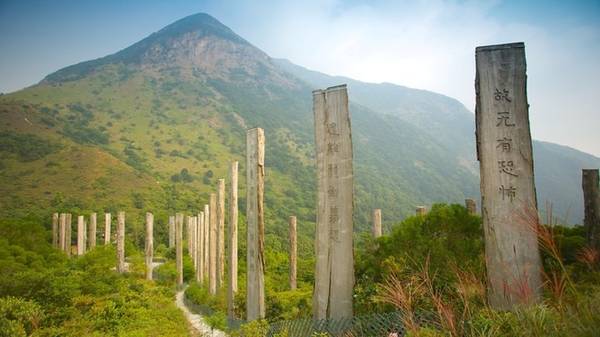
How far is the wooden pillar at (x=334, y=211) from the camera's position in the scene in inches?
211

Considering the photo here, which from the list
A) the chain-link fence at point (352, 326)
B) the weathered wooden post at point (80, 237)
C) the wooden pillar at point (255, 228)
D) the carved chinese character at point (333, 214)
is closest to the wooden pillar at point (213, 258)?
the wooden pillar at point (255, 228)

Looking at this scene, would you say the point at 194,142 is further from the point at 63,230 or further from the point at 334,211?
the point at 334,211

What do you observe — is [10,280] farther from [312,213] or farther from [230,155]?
[230,155]

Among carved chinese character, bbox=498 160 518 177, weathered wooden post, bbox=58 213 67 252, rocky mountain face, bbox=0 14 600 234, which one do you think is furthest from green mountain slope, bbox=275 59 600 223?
carved chinese character, bbox=498 160 518 177

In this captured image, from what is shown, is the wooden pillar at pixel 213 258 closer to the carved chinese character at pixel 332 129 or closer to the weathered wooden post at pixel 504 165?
the carved chinese character at pixel 332 129

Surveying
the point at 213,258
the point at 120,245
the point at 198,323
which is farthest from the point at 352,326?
the point at 120,245

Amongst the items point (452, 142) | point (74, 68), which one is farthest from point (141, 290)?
point (452, 142)

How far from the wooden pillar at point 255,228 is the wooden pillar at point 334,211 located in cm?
165

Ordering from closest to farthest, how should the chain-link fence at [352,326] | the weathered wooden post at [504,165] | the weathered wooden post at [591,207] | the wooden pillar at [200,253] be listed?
the chain-link fence at [352,326], the weathered wooden post at [504,165], the weathered wooden post at [591,207], the wooden pillar at [200,253]

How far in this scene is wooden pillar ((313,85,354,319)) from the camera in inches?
211

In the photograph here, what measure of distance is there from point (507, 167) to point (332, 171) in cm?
211

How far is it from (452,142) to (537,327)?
4374 inches

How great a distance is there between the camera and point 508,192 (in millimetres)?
4906

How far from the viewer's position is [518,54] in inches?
199
